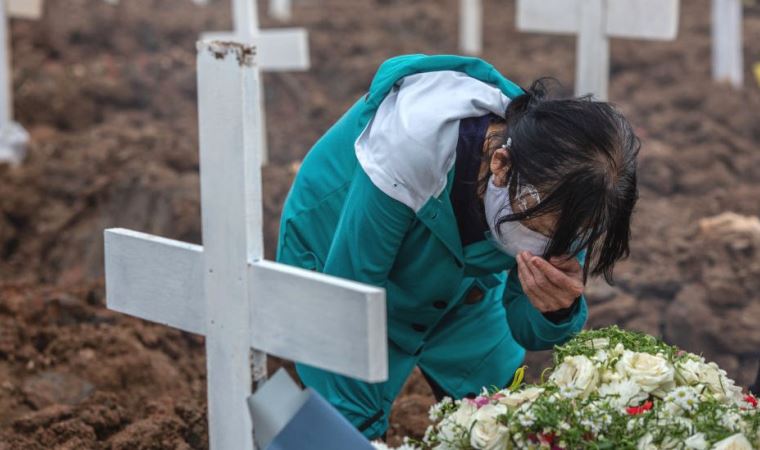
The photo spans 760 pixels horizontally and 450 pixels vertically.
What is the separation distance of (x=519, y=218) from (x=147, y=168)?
13.9ft

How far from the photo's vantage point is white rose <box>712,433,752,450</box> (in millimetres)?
2092

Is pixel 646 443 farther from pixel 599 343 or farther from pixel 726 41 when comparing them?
pixel 726 41

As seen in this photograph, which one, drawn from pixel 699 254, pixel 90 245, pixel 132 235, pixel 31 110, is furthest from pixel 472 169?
pixel 31 110

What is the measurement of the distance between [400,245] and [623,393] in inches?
25.2

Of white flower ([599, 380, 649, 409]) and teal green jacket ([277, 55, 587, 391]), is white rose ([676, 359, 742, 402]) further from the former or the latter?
teal green jacket ([277, 55, 587, 391])

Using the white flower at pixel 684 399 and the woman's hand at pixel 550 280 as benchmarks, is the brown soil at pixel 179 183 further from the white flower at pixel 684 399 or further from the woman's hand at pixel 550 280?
the white flower at pixel 684 399

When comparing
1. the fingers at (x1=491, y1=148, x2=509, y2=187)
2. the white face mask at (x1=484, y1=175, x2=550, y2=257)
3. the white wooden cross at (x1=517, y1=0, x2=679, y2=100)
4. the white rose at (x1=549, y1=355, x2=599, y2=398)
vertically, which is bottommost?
the white rose at (x1=549, y1=355, x2=599, y2=398)

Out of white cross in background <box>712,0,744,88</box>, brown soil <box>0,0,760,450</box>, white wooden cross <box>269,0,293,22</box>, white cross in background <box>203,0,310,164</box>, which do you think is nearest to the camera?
brown soil <box>0,0,760,450</box>

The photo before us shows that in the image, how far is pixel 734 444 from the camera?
2098mm

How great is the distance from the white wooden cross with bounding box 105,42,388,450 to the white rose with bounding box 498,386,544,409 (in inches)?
12.9

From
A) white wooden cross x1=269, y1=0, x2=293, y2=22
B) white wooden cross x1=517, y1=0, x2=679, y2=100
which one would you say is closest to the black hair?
white wooden cross x1=517, y1=0, x2=679, y2=100

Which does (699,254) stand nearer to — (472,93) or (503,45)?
(472,93)

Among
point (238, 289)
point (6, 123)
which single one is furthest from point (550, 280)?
point (6, 123)

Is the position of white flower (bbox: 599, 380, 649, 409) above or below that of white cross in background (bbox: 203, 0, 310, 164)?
below
